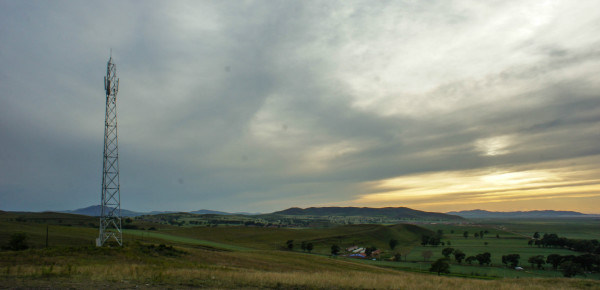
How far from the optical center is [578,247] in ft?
373

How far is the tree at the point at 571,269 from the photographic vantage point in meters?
69.8

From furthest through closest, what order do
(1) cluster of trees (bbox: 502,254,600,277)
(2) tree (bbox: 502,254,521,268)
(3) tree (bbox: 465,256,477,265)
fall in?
(3) tree (bbox: 465,256,477,265) → (2) tree (bbox: 502,254,521,268) → (1) cluster of trees (bbox: 502,254,600,277)

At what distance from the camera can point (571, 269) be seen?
232ft

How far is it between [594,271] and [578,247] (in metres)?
45.6

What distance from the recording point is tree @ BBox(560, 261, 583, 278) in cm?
6975

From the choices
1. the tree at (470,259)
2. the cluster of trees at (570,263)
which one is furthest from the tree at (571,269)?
the tree at (470,259)

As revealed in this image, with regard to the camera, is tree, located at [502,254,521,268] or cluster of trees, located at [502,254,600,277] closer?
cluster of trees, located at [502,254,600,277]

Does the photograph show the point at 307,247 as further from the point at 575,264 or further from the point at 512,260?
the point at 575,264

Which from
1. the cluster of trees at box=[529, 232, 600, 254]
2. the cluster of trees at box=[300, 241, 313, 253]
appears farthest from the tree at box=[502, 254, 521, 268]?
the cluster of trees at box=[300, 241, 313, 253]

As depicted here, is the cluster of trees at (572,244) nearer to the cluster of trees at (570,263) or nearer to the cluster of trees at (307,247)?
the cluster of trees at (570,263)

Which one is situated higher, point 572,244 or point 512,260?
point 512,260

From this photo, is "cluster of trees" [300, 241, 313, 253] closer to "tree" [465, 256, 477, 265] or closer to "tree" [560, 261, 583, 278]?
"tree" [465, 256, 477, 265]

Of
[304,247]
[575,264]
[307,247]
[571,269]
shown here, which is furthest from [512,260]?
[304,247]

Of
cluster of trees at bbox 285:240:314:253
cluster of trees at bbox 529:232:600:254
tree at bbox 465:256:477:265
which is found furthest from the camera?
cluster of trees at bbox 285:240:314:253
